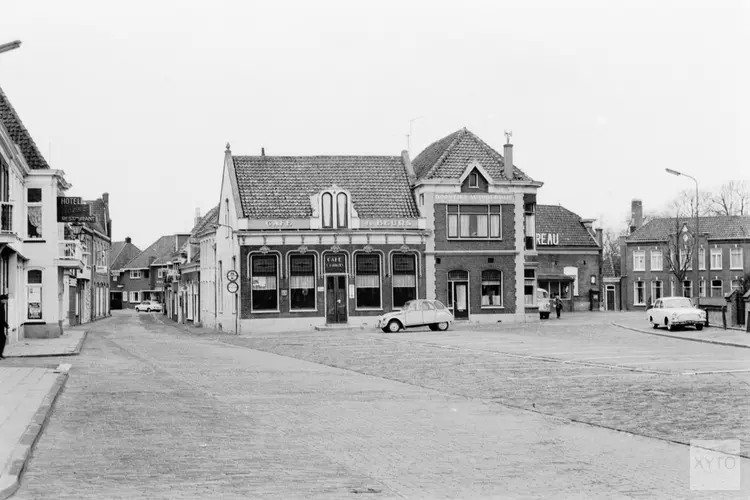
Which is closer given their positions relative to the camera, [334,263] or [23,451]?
[23,451]

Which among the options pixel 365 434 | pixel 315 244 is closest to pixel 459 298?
pixel 315 244

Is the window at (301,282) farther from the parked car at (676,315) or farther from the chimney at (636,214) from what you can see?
the chimney at (636,214)

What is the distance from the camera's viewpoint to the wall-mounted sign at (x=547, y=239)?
72.4 m

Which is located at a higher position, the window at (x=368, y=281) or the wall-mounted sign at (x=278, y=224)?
the wall-mounted sign at (x=278, y=224)

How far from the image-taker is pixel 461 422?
43.7ft

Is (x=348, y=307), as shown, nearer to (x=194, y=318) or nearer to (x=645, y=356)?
(x=194, y=318)

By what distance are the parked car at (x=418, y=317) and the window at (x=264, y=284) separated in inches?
276

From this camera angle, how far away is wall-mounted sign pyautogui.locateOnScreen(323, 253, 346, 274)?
4762cm

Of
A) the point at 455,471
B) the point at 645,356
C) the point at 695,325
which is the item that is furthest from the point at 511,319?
the point at 455,471

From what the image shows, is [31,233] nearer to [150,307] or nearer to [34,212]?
[34,212]

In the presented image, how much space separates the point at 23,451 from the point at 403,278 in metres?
39.1

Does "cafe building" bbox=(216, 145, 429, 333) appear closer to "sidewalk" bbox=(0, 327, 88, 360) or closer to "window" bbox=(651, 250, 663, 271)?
"sidewalk" bbox=(0, 327, 88, 360)

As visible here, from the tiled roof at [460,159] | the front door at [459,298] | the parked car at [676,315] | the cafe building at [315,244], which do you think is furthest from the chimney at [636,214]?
the parked car at [676,315]

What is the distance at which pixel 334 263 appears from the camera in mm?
47750
